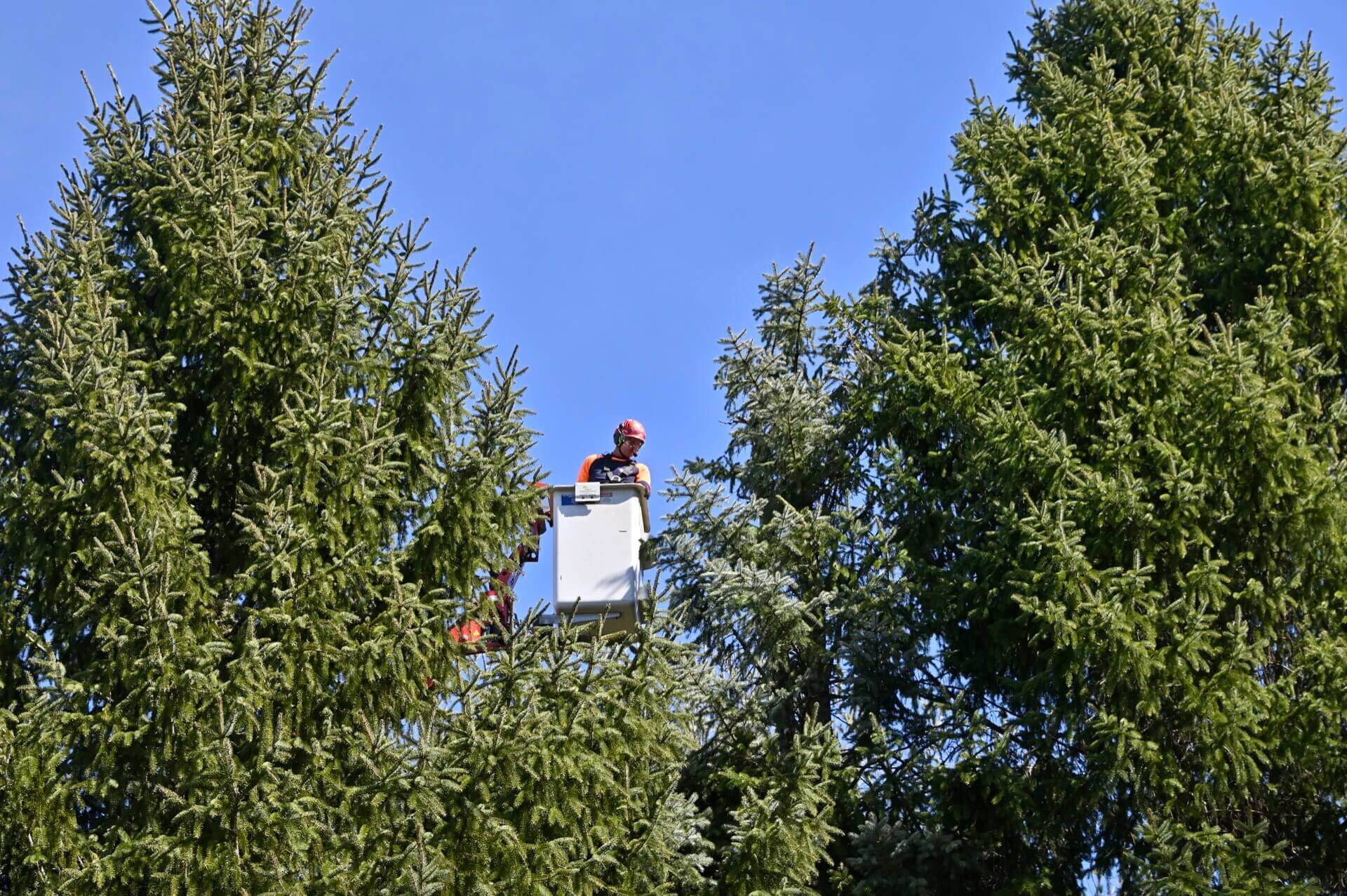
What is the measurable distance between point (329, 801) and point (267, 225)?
4.08 metres

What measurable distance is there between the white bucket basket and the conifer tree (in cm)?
179

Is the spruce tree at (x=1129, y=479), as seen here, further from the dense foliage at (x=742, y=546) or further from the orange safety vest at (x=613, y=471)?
the orange safety vest at (x=613, y=471)

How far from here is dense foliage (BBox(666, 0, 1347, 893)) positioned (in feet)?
39.4

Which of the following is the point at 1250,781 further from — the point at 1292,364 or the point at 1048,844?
the point at 1292,364

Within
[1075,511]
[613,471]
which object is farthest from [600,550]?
[1075,511]

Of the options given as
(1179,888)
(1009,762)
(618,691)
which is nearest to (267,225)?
(618,691)

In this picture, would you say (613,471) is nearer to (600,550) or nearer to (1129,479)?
(600,550)

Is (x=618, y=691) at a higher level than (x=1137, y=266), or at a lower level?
lower

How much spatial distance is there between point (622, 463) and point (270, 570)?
16.9 feet

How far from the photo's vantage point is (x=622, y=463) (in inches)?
605

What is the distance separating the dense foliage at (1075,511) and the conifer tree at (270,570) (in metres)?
1.67

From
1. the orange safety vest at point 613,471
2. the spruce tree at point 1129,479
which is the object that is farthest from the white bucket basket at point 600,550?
the spruce tree at point 1129,479

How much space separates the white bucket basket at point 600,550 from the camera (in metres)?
14.7

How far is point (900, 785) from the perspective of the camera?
521 inches
